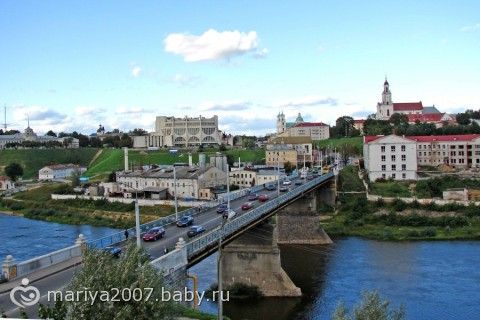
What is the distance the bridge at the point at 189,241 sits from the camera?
2077 centimetres

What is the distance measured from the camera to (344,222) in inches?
2450

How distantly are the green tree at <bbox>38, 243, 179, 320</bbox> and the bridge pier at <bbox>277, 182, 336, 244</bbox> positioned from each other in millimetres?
41702

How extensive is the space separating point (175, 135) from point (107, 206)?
3334 inches

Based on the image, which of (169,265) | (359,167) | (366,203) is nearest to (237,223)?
(169,265)

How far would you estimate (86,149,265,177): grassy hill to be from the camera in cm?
11962

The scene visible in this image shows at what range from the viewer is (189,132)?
16088cm

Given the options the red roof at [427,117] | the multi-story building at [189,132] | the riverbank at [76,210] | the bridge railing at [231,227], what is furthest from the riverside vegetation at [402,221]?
the multi-story building at [189,132]

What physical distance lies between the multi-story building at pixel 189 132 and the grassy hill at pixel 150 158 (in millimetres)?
24046

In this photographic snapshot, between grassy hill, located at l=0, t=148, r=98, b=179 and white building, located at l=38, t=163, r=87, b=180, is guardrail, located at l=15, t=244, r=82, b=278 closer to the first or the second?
white building, located at l=38, t=163, r=87, b=180

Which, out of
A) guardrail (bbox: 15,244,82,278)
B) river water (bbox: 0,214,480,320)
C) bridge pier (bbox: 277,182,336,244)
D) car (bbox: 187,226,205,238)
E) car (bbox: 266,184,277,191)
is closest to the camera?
guardrail (bbox: 15,244,82,278)

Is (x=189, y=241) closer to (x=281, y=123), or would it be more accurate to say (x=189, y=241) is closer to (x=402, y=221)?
(x=402, y=221)

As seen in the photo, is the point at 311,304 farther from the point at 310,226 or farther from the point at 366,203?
the point at 366,203

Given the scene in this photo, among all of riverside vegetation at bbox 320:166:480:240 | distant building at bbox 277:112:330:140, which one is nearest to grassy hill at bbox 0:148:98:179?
distant building at bbox 277:112:330:140

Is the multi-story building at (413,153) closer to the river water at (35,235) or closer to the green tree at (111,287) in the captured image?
the river water at (35,235)
